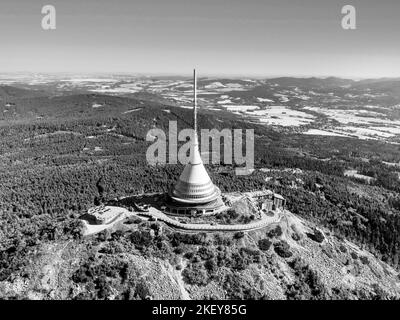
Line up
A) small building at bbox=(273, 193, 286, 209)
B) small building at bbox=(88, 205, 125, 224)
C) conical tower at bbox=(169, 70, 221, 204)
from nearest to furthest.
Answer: small building at bbox=(88, 205, 125, 224), conical tower at bbox=(169, 70, 221, 204), small building at bbox=(273, 193, 286, 209)

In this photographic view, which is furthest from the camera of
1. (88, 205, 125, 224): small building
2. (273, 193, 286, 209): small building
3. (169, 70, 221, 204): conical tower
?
(273, 193, 286, 209): small building

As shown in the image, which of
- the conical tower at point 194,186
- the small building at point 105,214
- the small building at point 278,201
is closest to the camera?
the small building at point 105,214

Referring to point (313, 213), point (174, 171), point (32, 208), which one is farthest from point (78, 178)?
point (313, 213)

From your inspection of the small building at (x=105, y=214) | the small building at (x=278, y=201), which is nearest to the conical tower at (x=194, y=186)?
the small building at (x=105, y=214)

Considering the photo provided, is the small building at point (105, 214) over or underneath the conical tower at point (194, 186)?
underneath

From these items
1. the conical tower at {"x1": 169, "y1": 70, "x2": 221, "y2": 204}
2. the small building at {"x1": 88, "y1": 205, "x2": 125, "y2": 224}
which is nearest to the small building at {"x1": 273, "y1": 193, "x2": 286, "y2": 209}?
the conical tower at {"x1": 169, "y1": 70, "x2": 221, "y2": 204}

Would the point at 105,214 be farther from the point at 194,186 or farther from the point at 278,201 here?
the point at 278,201

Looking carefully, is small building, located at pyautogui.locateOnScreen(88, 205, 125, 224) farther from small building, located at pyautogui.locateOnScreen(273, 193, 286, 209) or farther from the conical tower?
small building, located at pyautogui.locateOnScreen(273, 193, 286, 209)

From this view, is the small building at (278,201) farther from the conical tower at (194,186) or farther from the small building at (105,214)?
the small building at (105,214)

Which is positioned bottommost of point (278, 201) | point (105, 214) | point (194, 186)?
point (278, 201)

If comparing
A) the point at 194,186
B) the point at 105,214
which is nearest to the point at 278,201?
the point at 194,186
